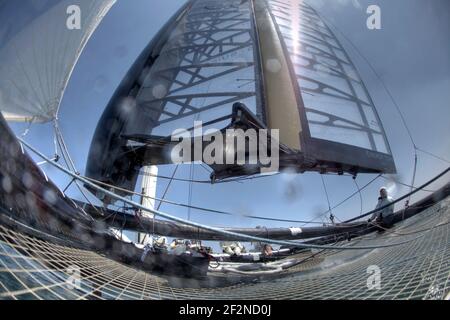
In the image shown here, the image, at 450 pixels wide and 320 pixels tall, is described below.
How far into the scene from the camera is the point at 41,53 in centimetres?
116

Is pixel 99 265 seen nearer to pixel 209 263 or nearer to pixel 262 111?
pixel 209 263

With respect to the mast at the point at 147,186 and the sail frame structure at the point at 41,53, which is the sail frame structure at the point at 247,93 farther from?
the sail frame structure at the point at 41,53

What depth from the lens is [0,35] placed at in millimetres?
888

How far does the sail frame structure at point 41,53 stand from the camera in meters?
0.92

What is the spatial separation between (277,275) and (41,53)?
1504mm

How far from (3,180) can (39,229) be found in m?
0.19

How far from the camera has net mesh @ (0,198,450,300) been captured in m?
0.62

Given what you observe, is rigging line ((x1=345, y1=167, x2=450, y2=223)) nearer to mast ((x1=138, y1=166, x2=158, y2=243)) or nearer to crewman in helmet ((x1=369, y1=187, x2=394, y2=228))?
crewman in helmet ((x1=369, y1=187, x2=394, y2=228))

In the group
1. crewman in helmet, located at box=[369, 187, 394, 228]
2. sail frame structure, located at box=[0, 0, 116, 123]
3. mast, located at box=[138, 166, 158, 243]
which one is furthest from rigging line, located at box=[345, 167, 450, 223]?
sail frame structure, located at box=[0, 0, 116, 123]

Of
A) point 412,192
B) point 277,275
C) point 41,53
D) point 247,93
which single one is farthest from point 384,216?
point 41,53

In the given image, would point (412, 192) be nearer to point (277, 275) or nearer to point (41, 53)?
point (277, 275)
